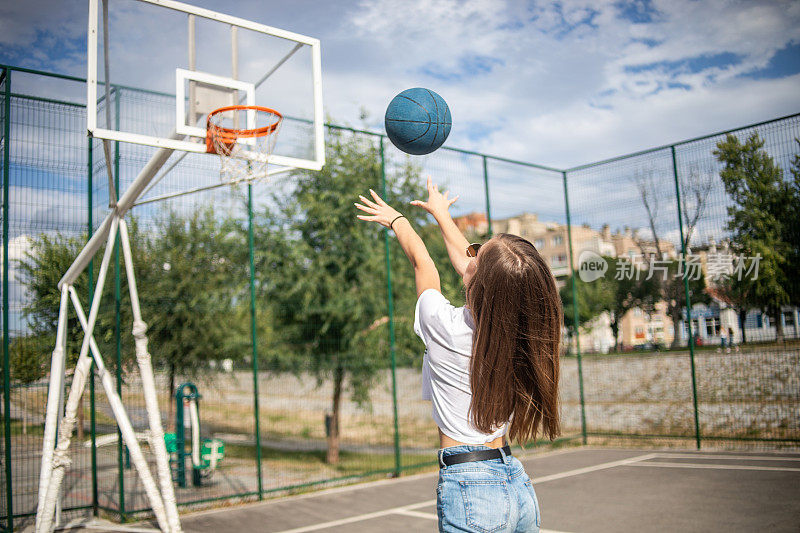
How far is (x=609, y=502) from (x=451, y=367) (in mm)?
5201

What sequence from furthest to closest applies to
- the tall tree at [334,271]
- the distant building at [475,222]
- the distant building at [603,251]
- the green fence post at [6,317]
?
the distant building at [475,222]
the distant building at [603,251]
the tall tree at [334,271]
the green fence post at [6,317]

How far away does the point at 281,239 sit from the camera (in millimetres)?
9484

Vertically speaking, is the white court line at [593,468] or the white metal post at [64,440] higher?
the white metal post at [64,440]

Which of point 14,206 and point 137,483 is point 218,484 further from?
point 14,206

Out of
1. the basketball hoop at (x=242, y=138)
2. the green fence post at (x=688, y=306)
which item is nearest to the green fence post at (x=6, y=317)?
the basketball hoop at (x=242, y=138)

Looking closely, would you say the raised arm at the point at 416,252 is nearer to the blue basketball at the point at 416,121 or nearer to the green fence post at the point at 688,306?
the blue basketball at the point at 416,121

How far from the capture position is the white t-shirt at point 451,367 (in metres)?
1.74

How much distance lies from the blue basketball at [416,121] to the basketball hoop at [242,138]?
2.35 m

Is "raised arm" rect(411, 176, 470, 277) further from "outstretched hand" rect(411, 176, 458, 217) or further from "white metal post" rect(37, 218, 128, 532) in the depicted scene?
"white metal post" rect(37, 218, 128, 532)

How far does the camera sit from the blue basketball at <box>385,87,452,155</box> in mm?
3126

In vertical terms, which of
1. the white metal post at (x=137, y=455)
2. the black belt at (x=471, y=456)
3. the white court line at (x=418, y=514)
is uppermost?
the black belt at (x=471, y=456)

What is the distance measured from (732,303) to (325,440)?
6.70 m

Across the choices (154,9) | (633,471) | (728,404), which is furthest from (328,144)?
(728,404)

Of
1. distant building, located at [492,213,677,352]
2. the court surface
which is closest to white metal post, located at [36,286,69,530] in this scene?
the court surface
